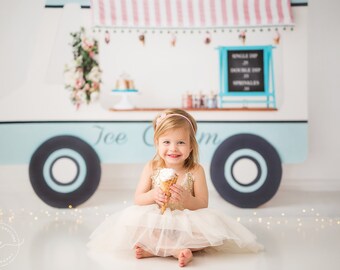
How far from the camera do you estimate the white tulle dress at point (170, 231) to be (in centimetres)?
240

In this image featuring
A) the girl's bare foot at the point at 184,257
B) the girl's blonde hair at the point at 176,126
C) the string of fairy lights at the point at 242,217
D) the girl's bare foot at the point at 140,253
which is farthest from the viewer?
the string of fairy lights at the point at 242,217

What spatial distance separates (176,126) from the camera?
102 inches

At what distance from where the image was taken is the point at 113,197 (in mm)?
3846

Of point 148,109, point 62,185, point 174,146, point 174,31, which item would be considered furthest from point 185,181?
point 174,31

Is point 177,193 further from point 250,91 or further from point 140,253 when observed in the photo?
point 250,91

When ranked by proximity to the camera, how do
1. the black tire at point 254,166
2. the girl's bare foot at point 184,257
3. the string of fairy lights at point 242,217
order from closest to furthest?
1. the girl's bare foot at point 184,257
2. the string of fairy lights at point 242,217
3. the black tire at point 254,166

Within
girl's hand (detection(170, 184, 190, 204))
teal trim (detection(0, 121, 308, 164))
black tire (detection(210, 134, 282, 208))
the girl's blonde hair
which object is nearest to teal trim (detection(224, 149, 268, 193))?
black tire (detection(210, 134, 282, 208))

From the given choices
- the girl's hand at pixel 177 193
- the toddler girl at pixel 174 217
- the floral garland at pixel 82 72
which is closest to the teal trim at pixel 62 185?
the floral garland at pixel 82 72

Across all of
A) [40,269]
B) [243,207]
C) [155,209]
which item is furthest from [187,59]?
[40,269]

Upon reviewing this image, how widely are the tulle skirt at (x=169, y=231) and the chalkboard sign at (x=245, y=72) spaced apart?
4.34ft

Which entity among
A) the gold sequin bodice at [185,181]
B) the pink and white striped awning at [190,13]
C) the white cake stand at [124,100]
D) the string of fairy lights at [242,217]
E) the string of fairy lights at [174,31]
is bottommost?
the string of fairy lights at [242,217]

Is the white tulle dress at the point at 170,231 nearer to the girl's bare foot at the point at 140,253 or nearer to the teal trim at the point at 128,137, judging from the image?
the girl's bare foot at the point at 140,253

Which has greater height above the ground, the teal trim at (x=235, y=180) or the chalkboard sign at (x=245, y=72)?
the chalkboard sign at (x=245, y=72)

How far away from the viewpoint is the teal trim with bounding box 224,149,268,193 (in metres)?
3.53
